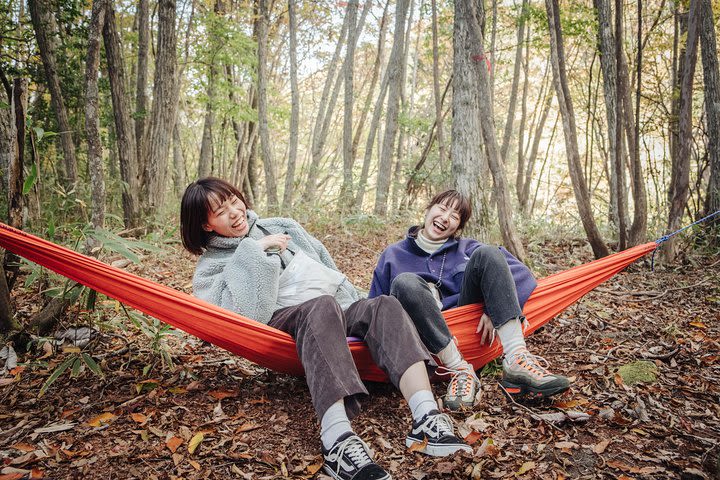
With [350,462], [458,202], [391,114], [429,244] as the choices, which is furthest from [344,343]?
[391,114]

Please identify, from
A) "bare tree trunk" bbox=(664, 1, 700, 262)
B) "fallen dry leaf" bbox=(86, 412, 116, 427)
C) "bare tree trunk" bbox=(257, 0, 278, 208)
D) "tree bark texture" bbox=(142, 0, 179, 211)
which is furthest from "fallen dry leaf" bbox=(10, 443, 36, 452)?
"bare tree trunk" bbox=(257, 0, 278, 208)

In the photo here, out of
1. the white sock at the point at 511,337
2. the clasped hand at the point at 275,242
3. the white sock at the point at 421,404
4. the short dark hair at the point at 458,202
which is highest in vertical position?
the short dark hair at the point at 458,202

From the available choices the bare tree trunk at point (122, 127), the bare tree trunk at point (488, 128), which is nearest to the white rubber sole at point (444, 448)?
the bare tree trunk at point (488, 128)

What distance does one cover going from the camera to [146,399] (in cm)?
153

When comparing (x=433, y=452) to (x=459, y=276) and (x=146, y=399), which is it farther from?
(x=146, y=399)

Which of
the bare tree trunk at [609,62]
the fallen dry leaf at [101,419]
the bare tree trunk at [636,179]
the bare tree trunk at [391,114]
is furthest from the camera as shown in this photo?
the bare tree trunk at [391,114]

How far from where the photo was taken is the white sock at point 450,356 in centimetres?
156

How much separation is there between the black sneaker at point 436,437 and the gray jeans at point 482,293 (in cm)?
31

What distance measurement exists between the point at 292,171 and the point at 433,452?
4519 millimetres

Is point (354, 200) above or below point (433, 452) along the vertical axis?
above

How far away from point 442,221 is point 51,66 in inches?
156

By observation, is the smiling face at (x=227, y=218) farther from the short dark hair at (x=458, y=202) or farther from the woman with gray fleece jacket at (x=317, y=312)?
the short dark hair at (x=458, y=202)

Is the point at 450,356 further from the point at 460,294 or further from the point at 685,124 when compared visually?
the point at 685,124

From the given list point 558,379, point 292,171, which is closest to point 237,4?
point 292,171
